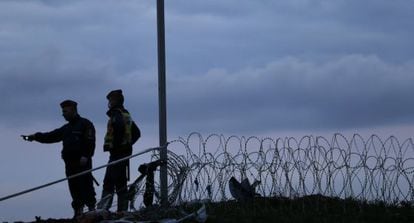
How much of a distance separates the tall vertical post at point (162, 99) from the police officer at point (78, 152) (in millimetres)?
1001

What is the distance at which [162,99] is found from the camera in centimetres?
1281

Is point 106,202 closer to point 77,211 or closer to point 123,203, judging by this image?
point 123,203

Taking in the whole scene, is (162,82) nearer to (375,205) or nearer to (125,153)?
(125,153)

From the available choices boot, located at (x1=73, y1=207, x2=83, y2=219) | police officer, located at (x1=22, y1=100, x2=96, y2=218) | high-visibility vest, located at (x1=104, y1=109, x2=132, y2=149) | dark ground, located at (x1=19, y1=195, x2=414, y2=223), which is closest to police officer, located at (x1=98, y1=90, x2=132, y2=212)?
high-visibility vest, located at (x1=104, y1=109, x2=132, y2=149)

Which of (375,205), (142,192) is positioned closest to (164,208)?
(142,192)

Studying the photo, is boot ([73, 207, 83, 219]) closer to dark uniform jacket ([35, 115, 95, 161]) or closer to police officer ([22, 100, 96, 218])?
police officer ([22, 100, 96, 218])

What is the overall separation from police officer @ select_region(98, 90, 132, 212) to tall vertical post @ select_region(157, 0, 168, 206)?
1.51ft

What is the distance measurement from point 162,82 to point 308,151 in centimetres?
221

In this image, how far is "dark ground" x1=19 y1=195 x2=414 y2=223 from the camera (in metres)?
11.3

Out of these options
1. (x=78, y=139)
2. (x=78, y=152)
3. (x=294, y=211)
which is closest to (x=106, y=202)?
(x=78, y=152)

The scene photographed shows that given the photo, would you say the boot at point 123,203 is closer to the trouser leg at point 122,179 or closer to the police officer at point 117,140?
the trouser leg at point 122,179

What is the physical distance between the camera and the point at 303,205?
12469mm

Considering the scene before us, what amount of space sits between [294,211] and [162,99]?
7.70 feet

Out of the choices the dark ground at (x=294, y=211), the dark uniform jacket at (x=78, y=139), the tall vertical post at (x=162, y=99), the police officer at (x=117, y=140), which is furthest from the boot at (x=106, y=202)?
the dark uniform jacket at (x=78, y=139)
